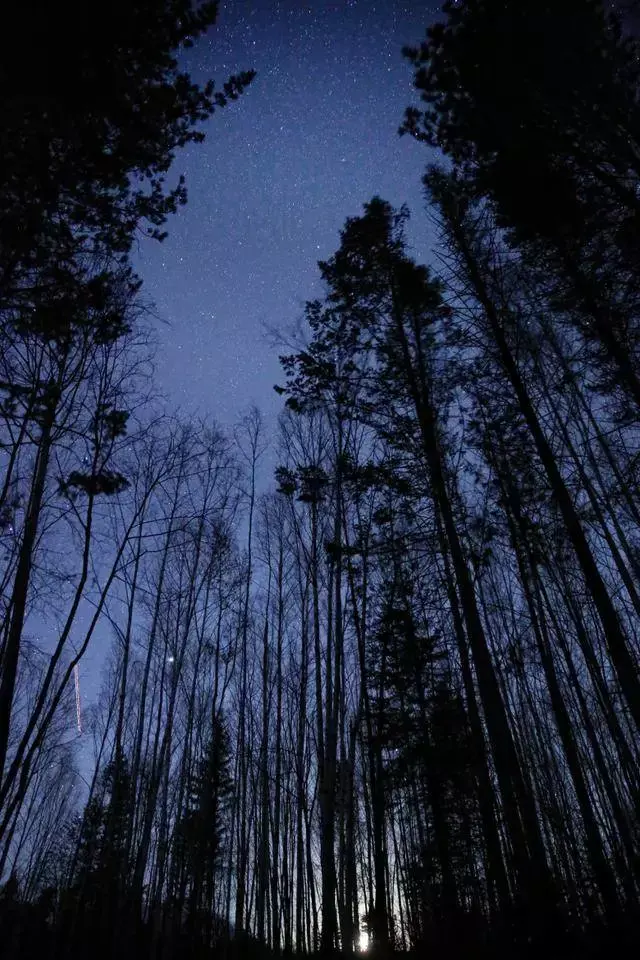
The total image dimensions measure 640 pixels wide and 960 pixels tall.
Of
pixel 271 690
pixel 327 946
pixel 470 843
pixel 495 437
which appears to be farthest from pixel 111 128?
pixel 470 843

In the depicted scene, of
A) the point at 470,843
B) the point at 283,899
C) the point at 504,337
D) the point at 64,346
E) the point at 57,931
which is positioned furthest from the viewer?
the point at 283,899

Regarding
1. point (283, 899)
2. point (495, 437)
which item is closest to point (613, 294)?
point (495, 437)

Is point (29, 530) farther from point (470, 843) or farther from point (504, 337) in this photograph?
point (470, 843)

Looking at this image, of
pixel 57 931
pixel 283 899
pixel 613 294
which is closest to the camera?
pixel 613 294

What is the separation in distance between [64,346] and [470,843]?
598 inches

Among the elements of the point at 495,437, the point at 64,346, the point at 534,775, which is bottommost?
the point at 534,775

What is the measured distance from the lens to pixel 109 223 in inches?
225

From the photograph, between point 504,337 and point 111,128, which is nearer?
point 111,128

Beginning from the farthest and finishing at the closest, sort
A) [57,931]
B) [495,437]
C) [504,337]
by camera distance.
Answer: [57,931]
[495,437]
[504,337]

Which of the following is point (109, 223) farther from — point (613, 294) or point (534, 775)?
point (534, 775)

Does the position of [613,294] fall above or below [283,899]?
above

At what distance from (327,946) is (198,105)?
12196 millimetres

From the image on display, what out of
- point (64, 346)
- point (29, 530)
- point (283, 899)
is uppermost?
point (64, 346)

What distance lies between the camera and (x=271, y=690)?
14.8 metres
